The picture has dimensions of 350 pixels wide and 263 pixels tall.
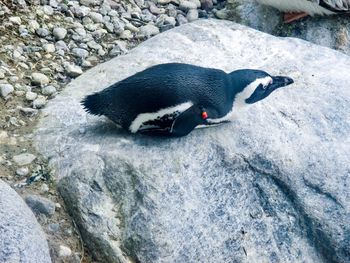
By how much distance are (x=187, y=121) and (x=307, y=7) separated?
84.5 inches

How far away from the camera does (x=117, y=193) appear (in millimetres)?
3293

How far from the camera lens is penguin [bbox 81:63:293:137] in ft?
10.8

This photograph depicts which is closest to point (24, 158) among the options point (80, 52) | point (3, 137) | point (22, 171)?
point (22, 171)

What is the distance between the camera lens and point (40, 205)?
128 inches

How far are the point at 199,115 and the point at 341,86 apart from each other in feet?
3.58

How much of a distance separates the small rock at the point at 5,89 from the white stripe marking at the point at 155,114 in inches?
32.5

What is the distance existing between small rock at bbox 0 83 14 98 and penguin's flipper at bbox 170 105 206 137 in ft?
3.34

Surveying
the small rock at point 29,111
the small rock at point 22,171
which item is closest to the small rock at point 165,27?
the small rock at point 29,111

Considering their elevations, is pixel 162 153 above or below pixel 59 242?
above

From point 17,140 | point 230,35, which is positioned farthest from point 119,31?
point 17,140

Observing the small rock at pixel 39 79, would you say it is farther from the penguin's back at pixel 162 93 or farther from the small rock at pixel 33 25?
the penguin's back at pixel 162 93

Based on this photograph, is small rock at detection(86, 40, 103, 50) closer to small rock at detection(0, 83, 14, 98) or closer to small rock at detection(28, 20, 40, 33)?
small rock at detection(28, 20, 40, 33)

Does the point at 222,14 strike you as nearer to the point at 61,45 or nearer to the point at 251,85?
the point at 61,45

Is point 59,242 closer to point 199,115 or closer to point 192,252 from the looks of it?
point 192,252
